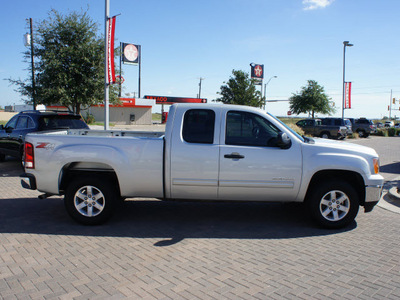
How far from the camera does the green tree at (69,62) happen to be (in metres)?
14.6

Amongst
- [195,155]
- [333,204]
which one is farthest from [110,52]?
[333,204]

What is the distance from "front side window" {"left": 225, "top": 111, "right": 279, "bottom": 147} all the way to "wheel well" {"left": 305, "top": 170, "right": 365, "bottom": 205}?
3.09 ft

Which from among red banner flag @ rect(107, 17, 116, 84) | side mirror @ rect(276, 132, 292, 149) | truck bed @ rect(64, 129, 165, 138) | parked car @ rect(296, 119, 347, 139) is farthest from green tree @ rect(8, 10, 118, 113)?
parked car @ rect(296, 119, 347, 139)

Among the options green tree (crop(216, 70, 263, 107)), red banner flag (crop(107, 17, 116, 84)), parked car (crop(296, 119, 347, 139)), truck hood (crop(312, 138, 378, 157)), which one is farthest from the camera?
green tree (crop(216, 70, 263, 107))

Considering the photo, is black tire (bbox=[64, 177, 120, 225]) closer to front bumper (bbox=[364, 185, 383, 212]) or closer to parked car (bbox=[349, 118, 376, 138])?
front bumper (bbox=[364, 185, 383, 212])

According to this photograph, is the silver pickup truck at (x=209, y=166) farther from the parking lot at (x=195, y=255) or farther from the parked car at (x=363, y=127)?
the parked car at (x=363, y=127)

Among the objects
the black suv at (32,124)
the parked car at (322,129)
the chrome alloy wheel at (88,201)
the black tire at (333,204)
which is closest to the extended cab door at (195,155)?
the chrome alloy wheel at (88,201)

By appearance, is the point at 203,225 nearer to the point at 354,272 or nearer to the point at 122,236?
the point at 122,236

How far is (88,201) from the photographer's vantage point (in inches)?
209

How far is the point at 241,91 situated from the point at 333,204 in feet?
117

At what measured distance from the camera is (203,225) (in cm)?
549

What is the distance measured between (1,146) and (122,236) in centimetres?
840

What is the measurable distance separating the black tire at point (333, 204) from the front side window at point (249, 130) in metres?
1.06

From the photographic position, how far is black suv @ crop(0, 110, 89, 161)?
9969mm
